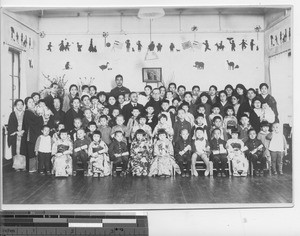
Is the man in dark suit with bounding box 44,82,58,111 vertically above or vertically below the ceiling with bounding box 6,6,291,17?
below

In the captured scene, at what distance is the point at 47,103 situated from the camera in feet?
6.26

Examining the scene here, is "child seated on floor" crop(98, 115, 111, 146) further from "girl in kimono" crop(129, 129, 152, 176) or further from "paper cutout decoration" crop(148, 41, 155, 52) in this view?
"paper cutout decoration" crop(148, 41, 155, 52)

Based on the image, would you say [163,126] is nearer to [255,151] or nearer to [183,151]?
[183,151]

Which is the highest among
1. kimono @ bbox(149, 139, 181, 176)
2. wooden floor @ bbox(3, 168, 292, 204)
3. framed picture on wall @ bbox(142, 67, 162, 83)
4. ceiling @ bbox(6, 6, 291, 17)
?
ceiling @ bbox(6, 6, 291, 17)

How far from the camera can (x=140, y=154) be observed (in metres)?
1.92

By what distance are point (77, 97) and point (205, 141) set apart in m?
0.66

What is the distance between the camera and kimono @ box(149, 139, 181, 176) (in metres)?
1.91

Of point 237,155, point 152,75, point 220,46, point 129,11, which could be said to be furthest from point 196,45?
point 237,155

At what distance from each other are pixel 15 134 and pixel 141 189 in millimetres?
669

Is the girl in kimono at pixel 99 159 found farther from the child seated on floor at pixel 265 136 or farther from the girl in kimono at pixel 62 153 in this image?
the child seated on floor at pixel 265 136

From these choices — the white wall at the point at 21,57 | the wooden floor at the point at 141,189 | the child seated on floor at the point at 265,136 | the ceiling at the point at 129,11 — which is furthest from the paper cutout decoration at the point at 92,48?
the child seated on floor at the point at 265,136

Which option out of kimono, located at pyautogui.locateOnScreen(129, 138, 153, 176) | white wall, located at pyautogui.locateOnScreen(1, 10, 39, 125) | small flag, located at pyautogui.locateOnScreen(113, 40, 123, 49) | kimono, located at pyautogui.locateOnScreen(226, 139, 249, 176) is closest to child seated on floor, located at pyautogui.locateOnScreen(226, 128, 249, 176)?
kimono, located at pyautogui.locateOnScreen(226, 139, 249, 176)
